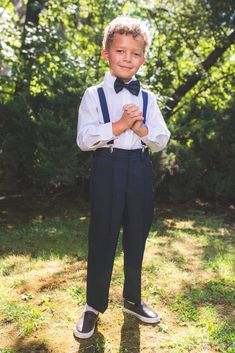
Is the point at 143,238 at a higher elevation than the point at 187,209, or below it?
higher

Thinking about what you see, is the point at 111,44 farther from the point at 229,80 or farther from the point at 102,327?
the point at 229,80

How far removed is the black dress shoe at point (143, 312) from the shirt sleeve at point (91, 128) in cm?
138

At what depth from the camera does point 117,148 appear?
2766 millimetres

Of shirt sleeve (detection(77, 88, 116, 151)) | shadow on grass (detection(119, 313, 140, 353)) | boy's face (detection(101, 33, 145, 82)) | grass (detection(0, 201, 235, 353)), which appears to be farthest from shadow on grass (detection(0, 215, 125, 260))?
boy's face (detection(101, 33, 145, 82))

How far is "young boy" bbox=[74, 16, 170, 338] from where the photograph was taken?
2.69 m

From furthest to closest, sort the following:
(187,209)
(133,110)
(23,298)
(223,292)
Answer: (187,209) < (223,292) < (23,298) < (133,110)

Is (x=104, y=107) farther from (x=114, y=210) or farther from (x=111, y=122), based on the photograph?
(x=114, y=210)

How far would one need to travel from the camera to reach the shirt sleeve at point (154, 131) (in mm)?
2809

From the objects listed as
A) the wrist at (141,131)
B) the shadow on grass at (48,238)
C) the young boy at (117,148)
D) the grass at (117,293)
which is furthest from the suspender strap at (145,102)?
the shadow on grass at (48,238)

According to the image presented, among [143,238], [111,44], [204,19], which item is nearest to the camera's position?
[111,44]

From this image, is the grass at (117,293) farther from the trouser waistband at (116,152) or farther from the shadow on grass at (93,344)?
the trouser waistband at (116,152)

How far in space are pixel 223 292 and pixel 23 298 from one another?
5.92 feet

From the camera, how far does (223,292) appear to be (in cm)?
366

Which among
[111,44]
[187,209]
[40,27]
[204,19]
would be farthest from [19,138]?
[204,19]
